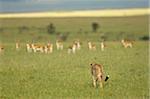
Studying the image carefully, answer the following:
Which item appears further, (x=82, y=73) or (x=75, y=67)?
(x=75, y=67)

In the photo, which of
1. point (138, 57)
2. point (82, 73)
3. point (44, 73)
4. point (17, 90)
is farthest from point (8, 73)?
point (138, 57)

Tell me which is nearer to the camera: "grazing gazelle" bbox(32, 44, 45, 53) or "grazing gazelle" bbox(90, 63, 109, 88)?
"grazing gazelle" bbox(90, 63, 109, 88)

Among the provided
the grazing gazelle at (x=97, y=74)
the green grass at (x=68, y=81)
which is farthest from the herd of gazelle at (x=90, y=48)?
the green grass at (x=68, y=81)

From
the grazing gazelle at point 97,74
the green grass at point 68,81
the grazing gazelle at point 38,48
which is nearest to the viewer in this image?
the green grass at point 68,81

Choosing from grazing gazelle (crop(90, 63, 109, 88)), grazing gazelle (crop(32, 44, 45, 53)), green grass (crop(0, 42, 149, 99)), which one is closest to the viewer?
green grass (crop(0, 42, 149, 99))

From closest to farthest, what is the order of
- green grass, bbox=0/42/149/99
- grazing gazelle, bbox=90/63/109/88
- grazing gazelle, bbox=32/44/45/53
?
green grass, bbox=0/42/149/99 → grazing gazelle, bbox=90/63/109/88 → grazing gazelle, bbox=32/44/45/53

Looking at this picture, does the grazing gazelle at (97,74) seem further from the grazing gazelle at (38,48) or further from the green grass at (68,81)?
the grazing gazelle at (38,48)

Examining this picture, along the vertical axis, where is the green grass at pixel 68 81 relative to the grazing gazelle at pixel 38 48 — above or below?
above

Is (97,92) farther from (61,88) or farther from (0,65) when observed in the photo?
(0,65)

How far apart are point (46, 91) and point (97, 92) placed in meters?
1.41

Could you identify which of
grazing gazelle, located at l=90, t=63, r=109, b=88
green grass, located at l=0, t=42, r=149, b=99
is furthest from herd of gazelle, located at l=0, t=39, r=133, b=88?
green grass, located at l=0, t=42, r=149, b=99

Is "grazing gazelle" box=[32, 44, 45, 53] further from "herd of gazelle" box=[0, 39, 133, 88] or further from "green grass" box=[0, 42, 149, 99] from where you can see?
"green grass" box=[0, 42, 149, 99]

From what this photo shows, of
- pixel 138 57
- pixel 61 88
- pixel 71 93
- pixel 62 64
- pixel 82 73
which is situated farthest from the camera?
pixel 138 57

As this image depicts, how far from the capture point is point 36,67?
805 inches
